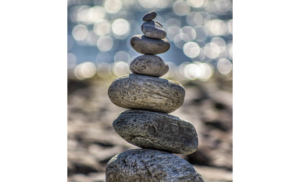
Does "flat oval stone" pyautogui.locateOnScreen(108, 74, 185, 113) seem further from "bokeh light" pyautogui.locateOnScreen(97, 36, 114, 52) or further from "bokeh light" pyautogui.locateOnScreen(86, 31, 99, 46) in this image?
"bokeh light" pyautogui.locateOnScreen(86, 31, 99, 46)

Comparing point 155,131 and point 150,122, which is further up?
point 150,122

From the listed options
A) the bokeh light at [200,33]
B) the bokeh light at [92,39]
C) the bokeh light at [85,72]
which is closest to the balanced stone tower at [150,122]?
the bokeh light at [85,72]

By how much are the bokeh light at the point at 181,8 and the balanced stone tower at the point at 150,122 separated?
24.6 metres

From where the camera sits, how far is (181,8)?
2823cm

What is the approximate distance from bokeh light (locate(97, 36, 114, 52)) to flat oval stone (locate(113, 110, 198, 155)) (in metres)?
22.8

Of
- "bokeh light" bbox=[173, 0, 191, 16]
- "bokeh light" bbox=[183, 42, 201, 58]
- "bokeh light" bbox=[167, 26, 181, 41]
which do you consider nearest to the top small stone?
"bokeh light" bbox=[183, 42, 201, 58]

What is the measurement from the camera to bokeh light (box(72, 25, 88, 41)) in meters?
27.1

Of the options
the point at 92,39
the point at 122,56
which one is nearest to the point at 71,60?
the point at 92,39

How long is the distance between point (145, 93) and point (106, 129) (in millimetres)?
4610

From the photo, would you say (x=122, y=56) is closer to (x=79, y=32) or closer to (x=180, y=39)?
(x=180, y=39)

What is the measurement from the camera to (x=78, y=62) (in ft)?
78.5

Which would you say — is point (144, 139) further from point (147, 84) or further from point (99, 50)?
point (99, 50)
